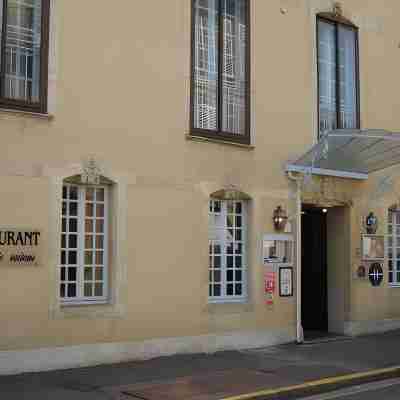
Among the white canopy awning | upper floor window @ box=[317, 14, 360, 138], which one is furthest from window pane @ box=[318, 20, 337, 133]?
the white canopy awning

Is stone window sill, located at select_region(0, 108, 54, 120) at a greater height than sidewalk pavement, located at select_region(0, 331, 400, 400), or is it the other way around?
stone window sill, located at select_region(0, 108, 54, 120)

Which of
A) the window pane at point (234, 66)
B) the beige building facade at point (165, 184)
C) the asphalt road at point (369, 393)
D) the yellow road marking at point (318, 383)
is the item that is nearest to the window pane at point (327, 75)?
the beige building facade at point (165, 184)

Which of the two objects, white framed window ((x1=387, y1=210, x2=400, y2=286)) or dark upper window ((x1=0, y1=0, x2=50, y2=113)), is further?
white framed window ((x1=387, y1=210, x2=400, y2=286))

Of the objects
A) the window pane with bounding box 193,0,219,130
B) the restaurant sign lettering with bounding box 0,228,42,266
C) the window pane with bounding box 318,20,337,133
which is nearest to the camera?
the restaurant sign lettering with bounding box 0,228,42,266

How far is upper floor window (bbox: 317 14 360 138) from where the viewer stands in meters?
15.0

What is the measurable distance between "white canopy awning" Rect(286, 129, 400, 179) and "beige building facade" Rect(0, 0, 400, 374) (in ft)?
0.94

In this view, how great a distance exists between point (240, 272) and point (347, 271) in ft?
9.43

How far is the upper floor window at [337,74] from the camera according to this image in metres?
15.0

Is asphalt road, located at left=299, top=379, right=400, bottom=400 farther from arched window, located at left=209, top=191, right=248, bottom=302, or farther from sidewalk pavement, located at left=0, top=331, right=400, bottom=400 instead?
arched window, located at left=209, top=191, right=248, bottom=302

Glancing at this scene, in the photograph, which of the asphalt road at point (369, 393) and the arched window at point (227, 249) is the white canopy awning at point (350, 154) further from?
the asphalt road at point (369, 393)

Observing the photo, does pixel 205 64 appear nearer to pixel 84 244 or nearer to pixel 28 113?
pixel 28 113

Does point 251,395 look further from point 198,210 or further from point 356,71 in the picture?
point 356,71

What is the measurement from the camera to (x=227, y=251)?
1327cm

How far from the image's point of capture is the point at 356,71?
50.9 ft
